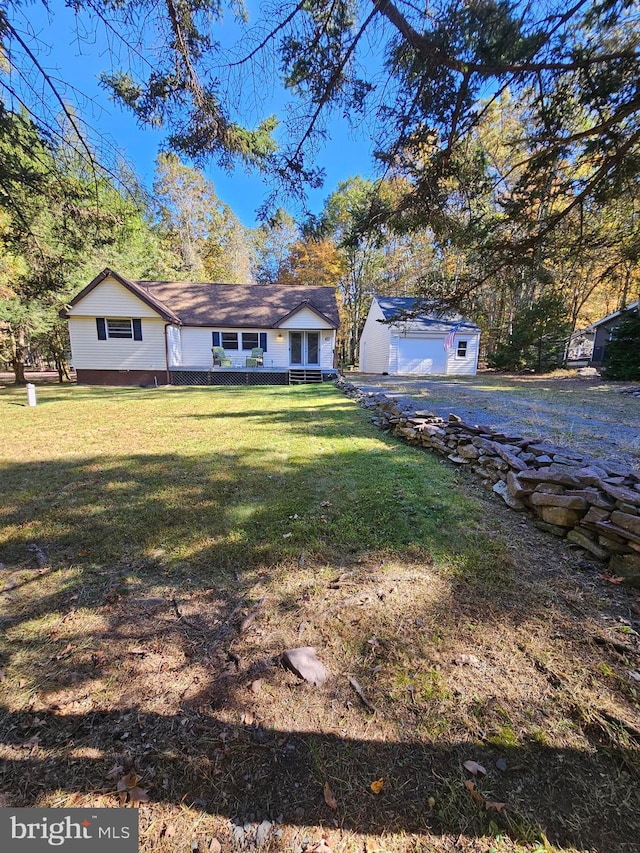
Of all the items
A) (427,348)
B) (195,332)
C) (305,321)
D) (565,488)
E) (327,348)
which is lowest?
(565,488)

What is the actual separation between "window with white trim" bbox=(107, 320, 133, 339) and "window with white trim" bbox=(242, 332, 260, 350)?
15.7 ft

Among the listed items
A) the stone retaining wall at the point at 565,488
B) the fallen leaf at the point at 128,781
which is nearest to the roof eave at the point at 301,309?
the stone retaining wall at the point at 565,488

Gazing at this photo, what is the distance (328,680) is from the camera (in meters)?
1.74

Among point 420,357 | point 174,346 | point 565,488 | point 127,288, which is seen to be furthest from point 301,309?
point 565,488

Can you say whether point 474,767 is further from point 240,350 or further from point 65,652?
point 240,350

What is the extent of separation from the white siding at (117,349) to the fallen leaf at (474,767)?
17.0 metres

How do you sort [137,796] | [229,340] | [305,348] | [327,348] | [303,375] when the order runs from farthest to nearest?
[305,348]
[327,348]
[229,340]
[303,375]
[137,796]

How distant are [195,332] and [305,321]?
5.10 m

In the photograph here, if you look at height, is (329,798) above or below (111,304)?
below

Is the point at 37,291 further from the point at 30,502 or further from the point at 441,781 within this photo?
the point at 441,781

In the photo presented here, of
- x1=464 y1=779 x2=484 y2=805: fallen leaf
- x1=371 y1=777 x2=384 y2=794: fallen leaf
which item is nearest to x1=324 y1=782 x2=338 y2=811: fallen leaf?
x1=371 y1=777 x2=384 y2=794: fallen leaf

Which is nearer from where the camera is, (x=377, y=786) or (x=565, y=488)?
(x=377, y=786)

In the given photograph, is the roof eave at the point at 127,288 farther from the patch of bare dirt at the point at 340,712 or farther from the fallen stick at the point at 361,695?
the fallen stick at the point at 361,695

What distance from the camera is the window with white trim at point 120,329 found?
16.0 meters
